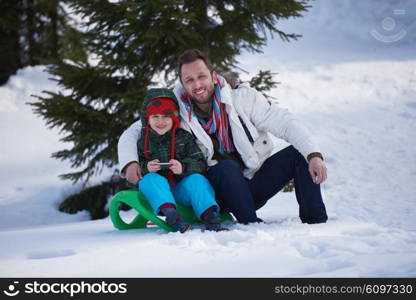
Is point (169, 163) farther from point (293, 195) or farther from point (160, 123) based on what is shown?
point (293, 195)

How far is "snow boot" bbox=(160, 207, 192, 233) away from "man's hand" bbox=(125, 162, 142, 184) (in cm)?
37

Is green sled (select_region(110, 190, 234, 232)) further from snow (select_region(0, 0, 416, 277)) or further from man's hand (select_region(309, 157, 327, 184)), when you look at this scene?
man's hand (select_region(309, 157, 327, 184))

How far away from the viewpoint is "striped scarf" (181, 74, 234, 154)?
304 cm

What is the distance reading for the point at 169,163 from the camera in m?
2.89

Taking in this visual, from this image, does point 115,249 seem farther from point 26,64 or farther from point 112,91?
point 26,64

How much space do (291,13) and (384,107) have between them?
499 centimetres

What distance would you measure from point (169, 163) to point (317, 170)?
97cm

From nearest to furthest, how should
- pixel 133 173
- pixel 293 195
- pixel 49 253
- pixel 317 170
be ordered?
pixel 49 253, pixel 317 170, pixel 133 173, pixel 293 195

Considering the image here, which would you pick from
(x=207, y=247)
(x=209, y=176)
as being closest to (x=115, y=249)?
(x=207, y=247)

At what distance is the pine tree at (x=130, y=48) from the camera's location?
4.80 meters

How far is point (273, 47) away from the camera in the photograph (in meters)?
14.4

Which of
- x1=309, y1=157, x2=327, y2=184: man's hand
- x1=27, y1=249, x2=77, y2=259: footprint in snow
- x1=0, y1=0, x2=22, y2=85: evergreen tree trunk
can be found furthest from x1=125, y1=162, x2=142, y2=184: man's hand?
x1=0, y1=0, x2=22, y2=85: evergreen tree trunk

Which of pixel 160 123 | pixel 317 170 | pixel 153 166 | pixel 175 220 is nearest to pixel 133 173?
pixel 153 166

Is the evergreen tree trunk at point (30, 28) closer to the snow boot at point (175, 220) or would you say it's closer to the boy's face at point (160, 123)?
the boy's face at point (160, 123)
